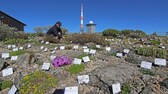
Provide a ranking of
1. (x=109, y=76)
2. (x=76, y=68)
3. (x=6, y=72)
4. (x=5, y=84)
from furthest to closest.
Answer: (x=6, y=72), (x=76, y=68), (x=5, y=84), (x=109, y=76)

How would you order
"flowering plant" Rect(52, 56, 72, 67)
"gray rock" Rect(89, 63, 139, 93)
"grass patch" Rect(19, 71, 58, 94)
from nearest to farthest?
"gray rock" Rect(89, 63, 139, 93), "grass patch" Rect(19, 71, 58, 94), "flowering plant" Rect(52, 56, 72, 67)

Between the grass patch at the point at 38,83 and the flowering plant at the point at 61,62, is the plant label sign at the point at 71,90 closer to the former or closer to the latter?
the grass patch at the point at 38,83

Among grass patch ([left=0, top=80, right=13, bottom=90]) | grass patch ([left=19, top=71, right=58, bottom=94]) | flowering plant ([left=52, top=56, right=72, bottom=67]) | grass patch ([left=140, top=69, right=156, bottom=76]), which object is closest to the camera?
grass patch ([left=19, top=71, right=58, bottom=94])

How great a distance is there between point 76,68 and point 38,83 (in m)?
1.34

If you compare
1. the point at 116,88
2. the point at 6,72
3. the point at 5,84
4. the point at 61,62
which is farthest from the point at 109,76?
the point at 6,72

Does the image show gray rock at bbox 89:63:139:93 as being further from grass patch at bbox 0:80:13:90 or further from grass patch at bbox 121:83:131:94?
grass patch at bbox 0:80:13:90

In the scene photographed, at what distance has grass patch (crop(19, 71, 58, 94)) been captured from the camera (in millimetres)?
5613

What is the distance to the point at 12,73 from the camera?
730cm

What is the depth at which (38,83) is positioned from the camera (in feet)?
19.1

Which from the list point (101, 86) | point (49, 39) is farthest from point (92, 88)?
point (49, 39)

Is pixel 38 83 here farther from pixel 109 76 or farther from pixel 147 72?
pixel 147 72

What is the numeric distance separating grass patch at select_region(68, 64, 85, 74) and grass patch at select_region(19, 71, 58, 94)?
61 cm

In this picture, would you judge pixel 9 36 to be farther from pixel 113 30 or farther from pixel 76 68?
pixel 76 68

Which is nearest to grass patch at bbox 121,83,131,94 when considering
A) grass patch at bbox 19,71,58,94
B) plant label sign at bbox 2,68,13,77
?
grass patch at bbox 19,71,58,94
